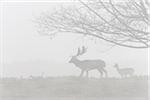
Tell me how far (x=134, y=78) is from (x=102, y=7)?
44.1 inches

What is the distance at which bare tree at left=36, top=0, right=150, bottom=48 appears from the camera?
5090 mm

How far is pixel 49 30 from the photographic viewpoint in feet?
17.6

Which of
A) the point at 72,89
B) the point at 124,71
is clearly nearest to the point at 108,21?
the point at 124,71

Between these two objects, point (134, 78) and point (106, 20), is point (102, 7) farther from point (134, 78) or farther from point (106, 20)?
point (134, 78)

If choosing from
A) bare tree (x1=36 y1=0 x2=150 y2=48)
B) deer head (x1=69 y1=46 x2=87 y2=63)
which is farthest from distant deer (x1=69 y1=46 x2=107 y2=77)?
bare tree (x1=36 y1=0 x2=150 y2=48)

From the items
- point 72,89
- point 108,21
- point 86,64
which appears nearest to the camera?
point 108,21

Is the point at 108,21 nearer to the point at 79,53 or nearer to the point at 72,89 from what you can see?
the point at 79,53

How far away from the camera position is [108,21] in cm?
517

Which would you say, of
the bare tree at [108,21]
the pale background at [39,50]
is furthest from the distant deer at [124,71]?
the bare tree at [108,21]

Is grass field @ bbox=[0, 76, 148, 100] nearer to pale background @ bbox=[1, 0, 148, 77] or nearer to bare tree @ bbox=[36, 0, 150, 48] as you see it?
pale background @ bbox=[1, 0, 148, 77]

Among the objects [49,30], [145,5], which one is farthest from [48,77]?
[145,5]

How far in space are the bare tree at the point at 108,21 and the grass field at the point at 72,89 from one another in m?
0.59

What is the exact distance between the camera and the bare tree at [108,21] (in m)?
5.09

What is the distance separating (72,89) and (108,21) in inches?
40.6
